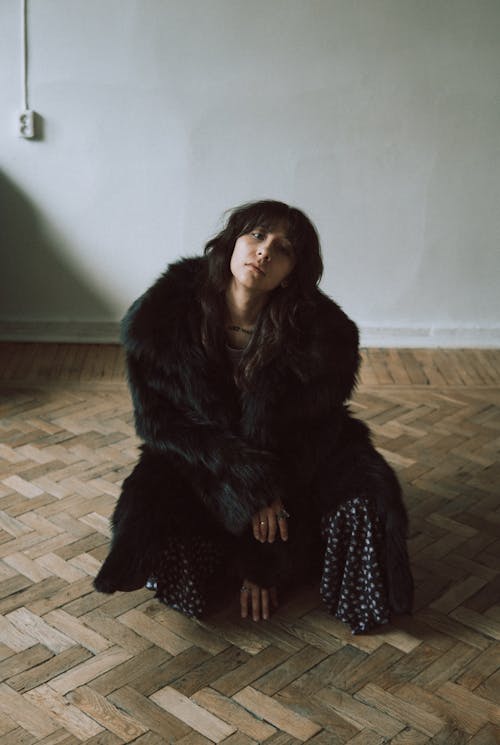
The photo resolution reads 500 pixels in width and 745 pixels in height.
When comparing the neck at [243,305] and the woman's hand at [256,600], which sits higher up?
the neck at [243,305]

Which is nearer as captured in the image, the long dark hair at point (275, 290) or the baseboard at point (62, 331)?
the long dark hair at point (275, 290)

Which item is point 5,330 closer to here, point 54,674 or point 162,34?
point 162,34

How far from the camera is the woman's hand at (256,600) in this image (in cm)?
225

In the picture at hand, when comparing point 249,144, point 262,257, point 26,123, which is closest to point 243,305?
point 262,257

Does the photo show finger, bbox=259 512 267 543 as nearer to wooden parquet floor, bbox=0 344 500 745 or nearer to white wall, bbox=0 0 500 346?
wooden parquet floor, bbox=0 344 500 745

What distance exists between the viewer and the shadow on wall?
397 cm

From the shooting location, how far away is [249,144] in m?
3.94

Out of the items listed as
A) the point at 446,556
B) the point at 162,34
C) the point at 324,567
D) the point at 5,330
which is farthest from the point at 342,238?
the point at 324,567

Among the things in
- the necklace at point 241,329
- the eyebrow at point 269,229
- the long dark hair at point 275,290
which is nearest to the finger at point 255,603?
the long dark hair at point 275,290

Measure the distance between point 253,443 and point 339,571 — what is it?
40 centimetres

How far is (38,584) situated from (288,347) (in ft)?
3.01

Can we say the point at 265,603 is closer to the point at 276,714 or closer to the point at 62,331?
the point at 276,714

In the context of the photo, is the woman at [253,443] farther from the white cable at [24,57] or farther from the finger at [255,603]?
the white cable at [24,57]

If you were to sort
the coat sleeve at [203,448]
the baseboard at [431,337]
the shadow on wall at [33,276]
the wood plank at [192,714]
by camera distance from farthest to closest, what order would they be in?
the baseboard at [431,337] < the shadow on wall at [33,276] < the coat sleeve at [203,448] < the wood plank at [192,714]
